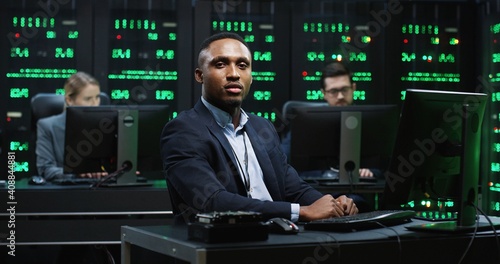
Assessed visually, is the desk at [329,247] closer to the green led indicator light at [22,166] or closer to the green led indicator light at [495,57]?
the green led indicator light at [495,57]

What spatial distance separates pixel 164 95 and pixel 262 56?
0.82 metres

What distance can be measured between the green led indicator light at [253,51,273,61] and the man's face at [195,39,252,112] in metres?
3.25

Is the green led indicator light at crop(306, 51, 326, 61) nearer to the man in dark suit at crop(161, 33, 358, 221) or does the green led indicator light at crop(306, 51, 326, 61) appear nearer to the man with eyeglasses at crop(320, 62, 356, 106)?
the man with eyeglasses at crop(320, 62, 356, 106)

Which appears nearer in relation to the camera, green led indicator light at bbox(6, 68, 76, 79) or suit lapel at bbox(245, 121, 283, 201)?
suit lapel at bbox(245, 121, 283, 201)

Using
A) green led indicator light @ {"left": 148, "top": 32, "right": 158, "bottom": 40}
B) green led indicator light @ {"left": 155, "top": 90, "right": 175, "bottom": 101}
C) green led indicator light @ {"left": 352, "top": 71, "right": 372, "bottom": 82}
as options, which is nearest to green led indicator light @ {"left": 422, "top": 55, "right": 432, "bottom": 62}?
green led indicator light @ {"left": 352, "top": 71, "right": 372, "bottom": 82}

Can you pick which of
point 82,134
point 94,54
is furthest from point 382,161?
point 82,134

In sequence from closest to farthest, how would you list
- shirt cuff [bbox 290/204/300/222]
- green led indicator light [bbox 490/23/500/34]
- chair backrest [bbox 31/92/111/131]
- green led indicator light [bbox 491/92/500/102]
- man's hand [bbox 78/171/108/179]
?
shirt cuff [bbox 290/204/300/222] → man's hand [bbox 78/171/108/179] → chair backrest [bbox 31/92/111/131] → green led indicator light [bbox 491/92/500/102] → green led indicator light [bbox 490/23/500/34]

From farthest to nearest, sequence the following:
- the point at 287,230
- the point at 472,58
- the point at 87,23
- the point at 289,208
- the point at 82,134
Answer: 1. the point at 472,58
2. the point at 87,23
3. the point at 82,134
4. the point at 289,208
5. the point at 287,230

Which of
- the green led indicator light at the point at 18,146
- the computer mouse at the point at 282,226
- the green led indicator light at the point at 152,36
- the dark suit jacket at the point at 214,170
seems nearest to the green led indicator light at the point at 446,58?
the green led indicator light at the point at 152,36

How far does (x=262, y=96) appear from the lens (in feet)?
19.6

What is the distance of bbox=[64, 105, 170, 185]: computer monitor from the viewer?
406 centimetres

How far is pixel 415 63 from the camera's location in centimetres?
603

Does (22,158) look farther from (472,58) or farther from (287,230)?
(287,230)

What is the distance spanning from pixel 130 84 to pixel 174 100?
0.36 meters
